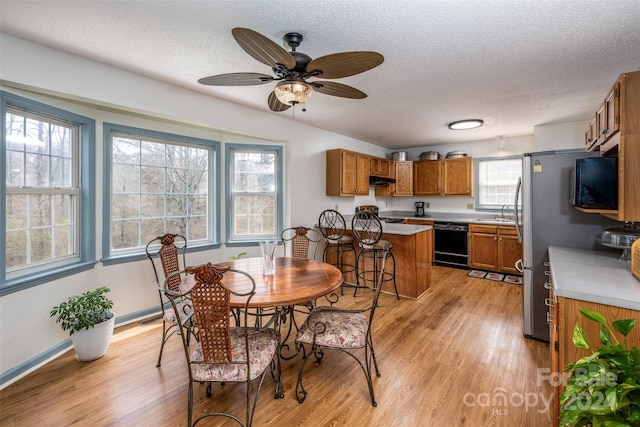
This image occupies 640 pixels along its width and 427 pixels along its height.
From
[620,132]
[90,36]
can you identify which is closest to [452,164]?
[620,132]

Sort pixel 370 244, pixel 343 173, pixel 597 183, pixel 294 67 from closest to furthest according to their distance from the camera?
pixel 294 67 → pixel 597 183 → pixel 370 244 → pixel 343 173

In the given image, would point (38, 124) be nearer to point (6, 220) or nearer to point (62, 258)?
point (6, 220)

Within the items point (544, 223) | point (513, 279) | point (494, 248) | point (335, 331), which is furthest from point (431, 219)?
point (335, 331)

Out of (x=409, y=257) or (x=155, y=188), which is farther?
(x=409, y=257)

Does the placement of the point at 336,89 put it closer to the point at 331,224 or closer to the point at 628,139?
the point at 628,139

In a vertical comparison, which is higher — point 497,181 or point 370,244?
point 497,181

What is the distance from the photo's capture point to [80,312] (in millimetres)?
2256

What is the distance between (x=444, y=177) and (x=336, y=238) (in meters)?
3.09

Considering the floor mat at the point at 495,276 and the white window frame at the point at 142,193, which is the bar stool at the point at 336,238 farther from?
the floor mat at the point at 495,276

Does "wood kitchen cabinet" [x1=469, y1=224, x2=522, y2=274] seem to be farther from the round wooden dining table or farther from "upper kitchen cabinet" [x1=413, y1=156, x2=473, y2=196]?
the round wooden dining table

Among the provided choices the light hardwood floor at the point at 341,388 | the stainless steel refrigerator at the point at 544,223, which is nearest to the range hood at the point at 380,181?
the stainless steel refrigerator at the point at 544,223

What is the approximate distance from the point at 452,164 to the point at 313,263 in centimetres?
431

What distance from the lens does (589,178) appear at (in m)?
1.89

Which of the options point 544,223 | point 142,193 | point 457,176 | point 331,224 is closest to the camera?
point 544,223
